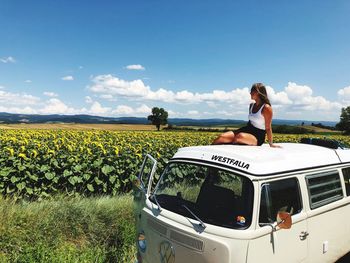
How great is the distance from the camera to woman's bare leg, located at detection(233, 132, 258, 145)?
5547 mm

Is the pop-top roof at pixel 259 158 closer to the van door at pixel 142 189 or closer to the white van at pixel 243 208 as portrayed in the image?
the white van at pixel 243 208

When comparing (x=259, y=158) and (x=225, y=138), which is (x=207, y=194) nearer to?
(x=259, y=158)

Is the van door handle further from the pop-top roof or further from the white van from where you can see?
the pop-top roof

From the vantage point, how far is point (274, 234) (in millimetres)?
3791

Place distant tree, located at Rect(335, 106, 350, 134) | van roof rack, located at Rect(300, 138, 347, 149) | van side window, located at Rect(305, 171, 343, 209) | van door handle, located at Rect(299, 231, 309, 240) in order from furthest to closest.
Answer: distant tree, located at Rect(335, 106, 350, 134) → van roof rack, located at Rect(300, 138, 347, 149) → van side window, located at Rect(305, 171, 343, 209) → van door handle, located at Rect(299, 231, 309, 240)

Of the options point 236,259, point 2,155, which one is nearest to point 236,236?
point 236,259

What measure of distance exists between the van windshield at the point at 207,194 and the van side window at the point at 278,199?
0.60ft

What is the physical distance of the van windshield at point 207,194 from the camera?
3738mm

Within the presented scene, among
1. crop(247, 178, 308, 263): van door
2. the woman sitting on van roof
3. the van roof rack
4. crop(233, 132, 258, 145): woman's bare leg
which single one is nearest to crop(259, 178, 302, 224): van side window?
crop(247, 178, 308, 263): van door

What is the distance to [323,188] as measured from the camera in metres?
4.83

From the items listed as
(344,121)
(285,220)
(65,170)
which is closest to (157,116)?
(344,121)

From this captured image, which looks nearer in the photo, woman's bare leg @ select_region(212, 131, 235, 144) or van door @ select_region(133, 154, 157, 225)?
van door @ select_region(133, 154, 157, 225)

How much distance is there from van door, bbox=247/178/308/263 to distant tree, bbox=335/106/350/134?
7291cm

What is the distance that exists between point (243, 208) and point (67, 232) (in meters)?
3.84
